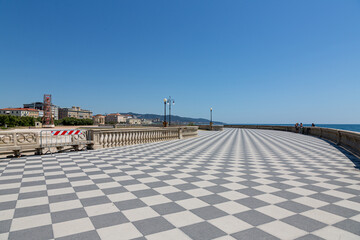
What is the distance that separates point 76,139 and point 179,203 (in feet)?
31.0

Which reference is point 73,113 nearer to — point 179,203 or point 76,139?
point 76,139

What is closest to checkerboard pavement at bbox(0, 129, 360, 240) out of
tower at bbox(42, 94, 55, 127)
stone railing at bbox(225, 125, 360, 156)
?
stone railing at bbox(225, 125, 360, 156)

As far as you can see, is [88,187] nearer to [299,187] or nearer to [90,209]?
[90,209]

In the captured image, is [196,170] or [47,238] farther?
[196,170]

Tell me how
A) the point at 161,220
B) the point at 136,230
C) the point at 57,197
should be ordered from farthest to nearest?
the point at 57,197 → the point at 161,220 → the point at 136,230

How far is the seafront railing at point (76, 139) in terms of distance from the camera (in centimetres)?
970

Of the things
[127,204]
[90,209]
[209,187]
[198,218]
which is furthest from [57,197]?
[209,187]

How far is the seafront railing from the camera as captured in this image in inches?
382

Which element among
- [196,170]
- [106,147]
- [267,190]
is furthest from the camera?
[106,147]

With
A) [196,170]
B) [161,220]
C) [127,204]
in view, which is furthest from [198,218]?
[196,170]

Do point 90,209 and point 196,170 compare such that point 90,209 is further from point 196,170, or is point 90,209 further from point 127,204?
point 196,170

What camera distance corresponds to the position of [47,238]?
2965mm

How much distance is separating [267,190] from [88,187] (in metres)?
4.29

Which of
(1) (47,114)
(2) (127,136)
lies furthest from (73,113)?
(2) (127,136)
